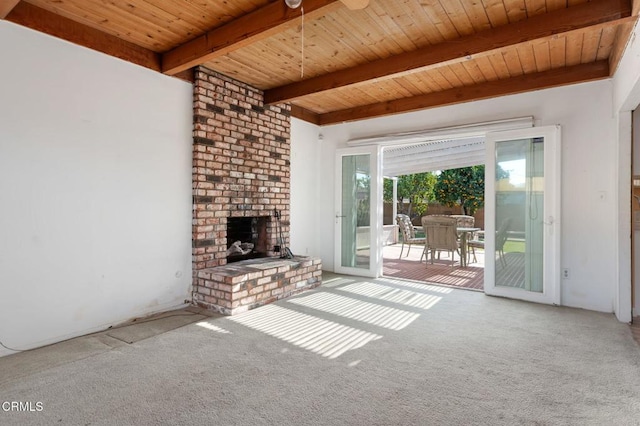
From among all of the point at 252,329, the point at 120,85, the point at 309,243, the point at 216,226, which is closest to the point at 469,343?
the point at 252,329

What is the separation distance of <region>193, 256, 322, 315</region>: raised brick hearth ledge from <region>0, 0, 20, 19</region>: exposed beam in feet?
8.70

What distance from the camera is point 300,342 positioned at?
9.52 feet

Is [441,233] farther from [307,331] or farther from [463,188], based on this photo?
[463,188]

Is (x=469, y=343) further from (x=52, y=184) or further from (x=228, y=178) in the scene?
(x=52, y=184)

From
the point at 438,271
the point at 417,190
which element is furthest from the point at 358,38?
the point at 417,190

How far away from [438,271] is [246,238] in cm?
331

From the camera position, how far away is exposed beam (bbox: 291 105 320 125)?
5.42 m

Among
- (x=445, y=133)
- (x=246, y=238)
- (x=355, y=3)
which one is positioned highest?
(x=355, y=3)

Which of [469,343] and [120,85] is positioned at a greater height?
[120,85]

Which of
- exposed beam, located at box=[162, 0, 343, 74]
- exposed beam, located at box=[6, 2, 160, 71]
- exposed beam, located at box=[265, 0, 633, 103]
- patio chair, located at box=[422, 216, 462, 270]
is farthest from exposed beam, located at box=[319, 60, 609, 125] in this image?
exposed beam, located at box=[6, 2, 160, 71]

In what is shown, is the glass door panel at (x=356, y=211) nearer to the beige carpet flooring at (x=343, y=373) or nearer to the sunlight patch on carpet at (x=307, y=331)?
the beige carpet flooring at (x=343, y=373)

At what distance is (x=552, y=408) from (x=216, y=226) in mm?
3446

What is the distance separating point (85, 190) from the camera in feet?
10.1

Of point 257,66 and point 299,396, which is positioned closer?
point 299,396
